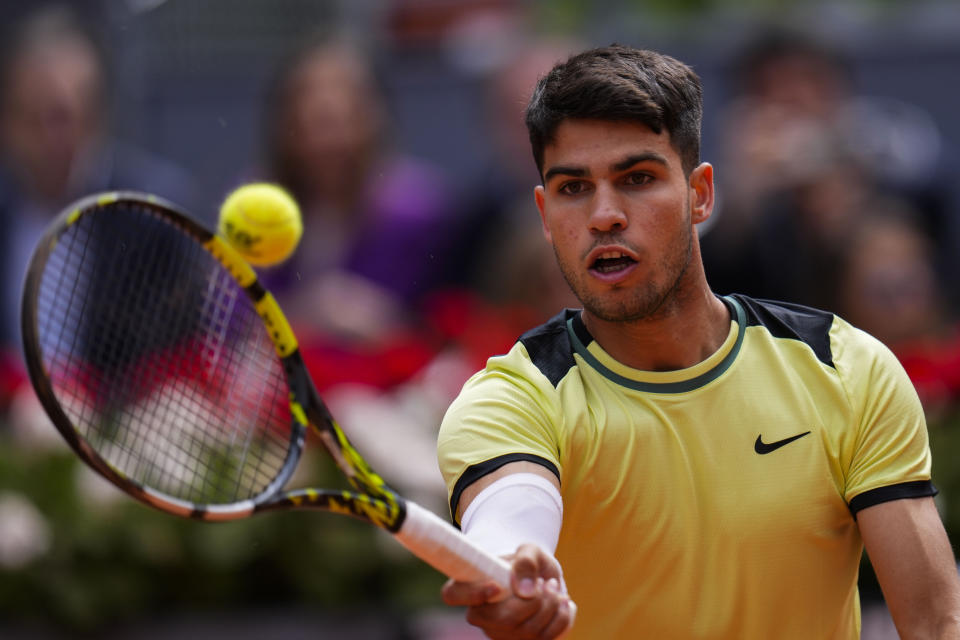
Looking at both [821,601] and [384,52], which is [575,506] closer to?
[821,601]

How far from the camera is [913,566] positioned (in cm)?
238

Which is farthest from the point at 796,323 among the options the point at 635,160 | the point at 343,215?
the point at 343,215

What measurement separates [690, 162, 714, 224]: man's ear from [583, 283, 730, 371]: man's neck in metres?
0.14

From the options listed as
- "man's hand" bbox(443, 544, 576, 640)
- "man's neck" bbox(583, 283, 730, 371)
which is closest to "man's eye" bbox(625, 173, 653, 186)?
"man's neck" bbox(583, 283, 730, 371)

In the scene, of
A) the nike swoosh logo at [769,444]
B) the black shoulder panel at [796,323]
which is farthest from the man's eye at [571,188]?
the nike swoosh logo at [769,444]

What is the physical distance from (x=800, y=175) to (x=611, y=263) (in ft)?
9.01

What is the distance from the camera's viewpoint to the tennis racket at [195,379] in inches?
96.4

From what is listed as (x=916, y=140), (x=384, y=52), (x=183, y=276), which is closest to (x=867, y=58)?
(x=916, y=140)

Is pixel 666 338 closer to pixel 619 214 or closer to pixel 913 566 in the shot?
pixel 619 214

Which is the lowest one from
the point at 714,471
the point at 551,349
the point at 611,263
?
the point at 714,471

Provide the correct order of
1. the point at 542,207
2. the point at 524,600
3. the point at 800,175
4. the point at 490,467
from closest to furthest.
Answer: the point at 524,600 < the point at 490,467 < the point at 542,207 < the point at 800,175

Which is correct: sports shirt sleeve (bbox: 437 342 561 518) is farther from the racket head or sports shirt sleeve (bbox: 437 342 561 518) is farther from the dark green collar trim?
the racket head

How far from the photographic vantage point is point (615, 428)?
2.45 m

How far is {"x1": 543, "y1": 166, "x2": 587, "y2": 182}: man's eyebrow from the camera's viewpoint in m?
2.40
